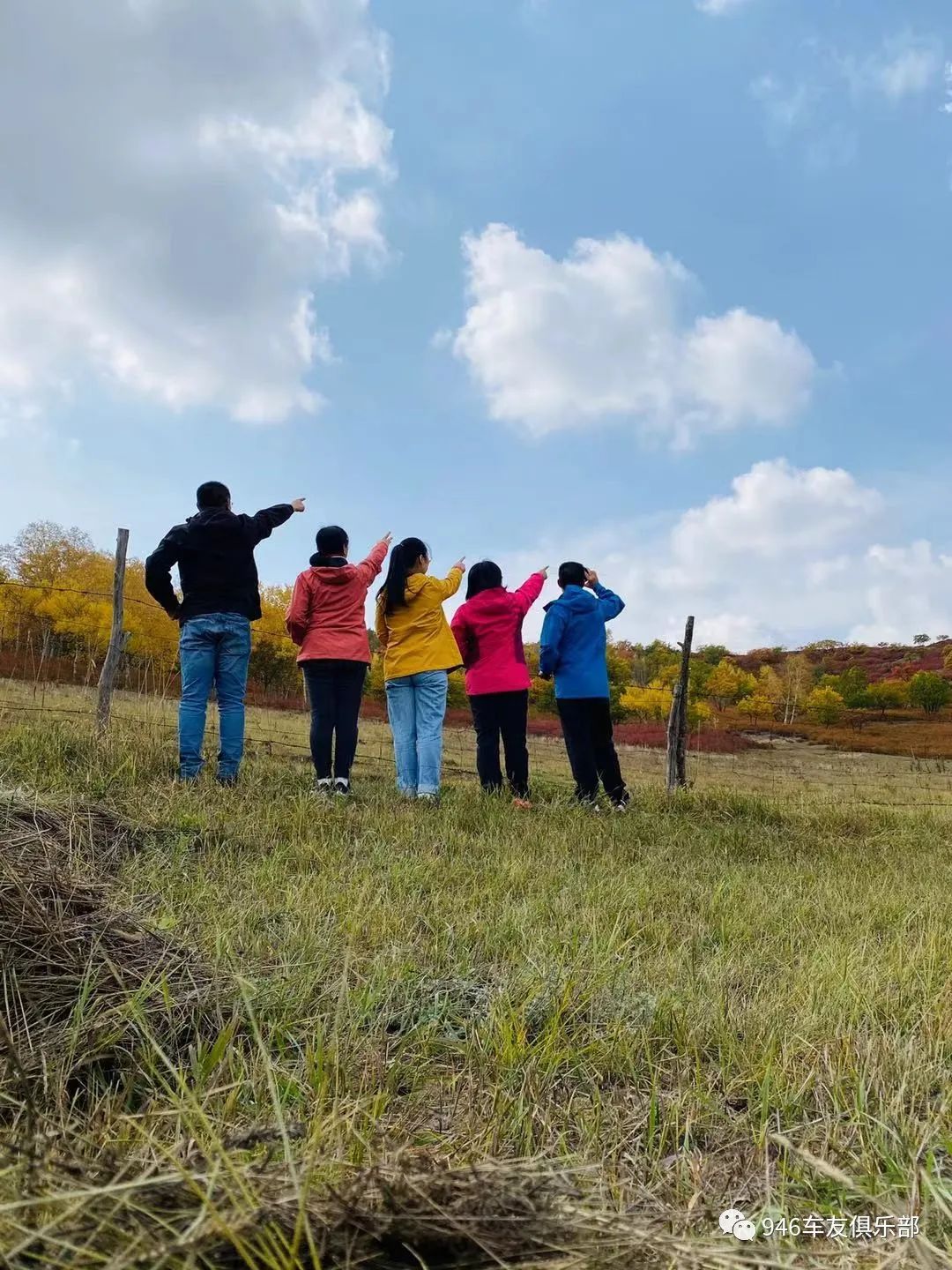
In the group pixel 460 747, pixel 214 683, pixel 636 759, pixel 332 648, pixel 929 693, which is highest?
pixel 332 648

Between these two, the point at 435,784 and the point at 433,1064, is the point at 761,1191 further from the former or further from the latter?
the point at 435,784

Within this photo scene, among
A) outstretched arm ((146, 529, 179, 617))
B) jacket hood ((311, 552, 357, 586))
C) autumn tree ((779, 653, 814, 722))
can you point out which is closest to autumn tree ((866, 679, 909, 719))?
autumn tree ((779, 653, 814, 722))

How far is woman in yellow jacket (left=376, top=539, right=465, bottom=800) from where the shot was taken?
19.9 ft

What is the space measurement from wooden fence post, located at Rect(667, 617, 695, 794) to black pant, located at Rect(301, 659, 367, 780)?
19.8ft

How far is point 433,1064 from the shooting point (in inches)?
57.4

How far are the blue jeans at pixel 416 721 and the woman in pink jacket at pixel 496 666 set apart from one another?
1.79 ft

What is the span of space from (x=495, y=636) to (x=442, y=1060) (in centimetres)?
519

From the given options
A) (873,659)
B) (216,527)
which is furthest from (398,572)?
(873,659)

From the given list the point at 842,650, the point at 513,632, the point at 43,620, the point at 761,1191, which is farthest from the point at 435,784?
the point at 842,650

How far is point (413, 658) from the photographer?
6.09m

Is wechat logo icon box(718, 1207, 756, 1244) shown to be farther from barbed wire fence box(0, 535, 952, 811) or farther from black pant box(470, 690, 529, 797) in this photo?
barbed wire fence box(0, 535, 952, 811)

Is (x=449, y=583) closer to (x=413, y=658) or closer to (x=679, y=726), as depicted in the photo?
(x=413, y=658)

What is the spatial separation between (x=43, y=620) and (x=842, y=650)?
9708 cm

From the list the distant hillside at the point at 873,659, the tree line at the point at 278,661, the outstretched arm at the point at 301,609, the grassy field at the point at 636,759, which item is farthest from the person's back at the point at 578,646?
the distant hillside at the point at 873,659
